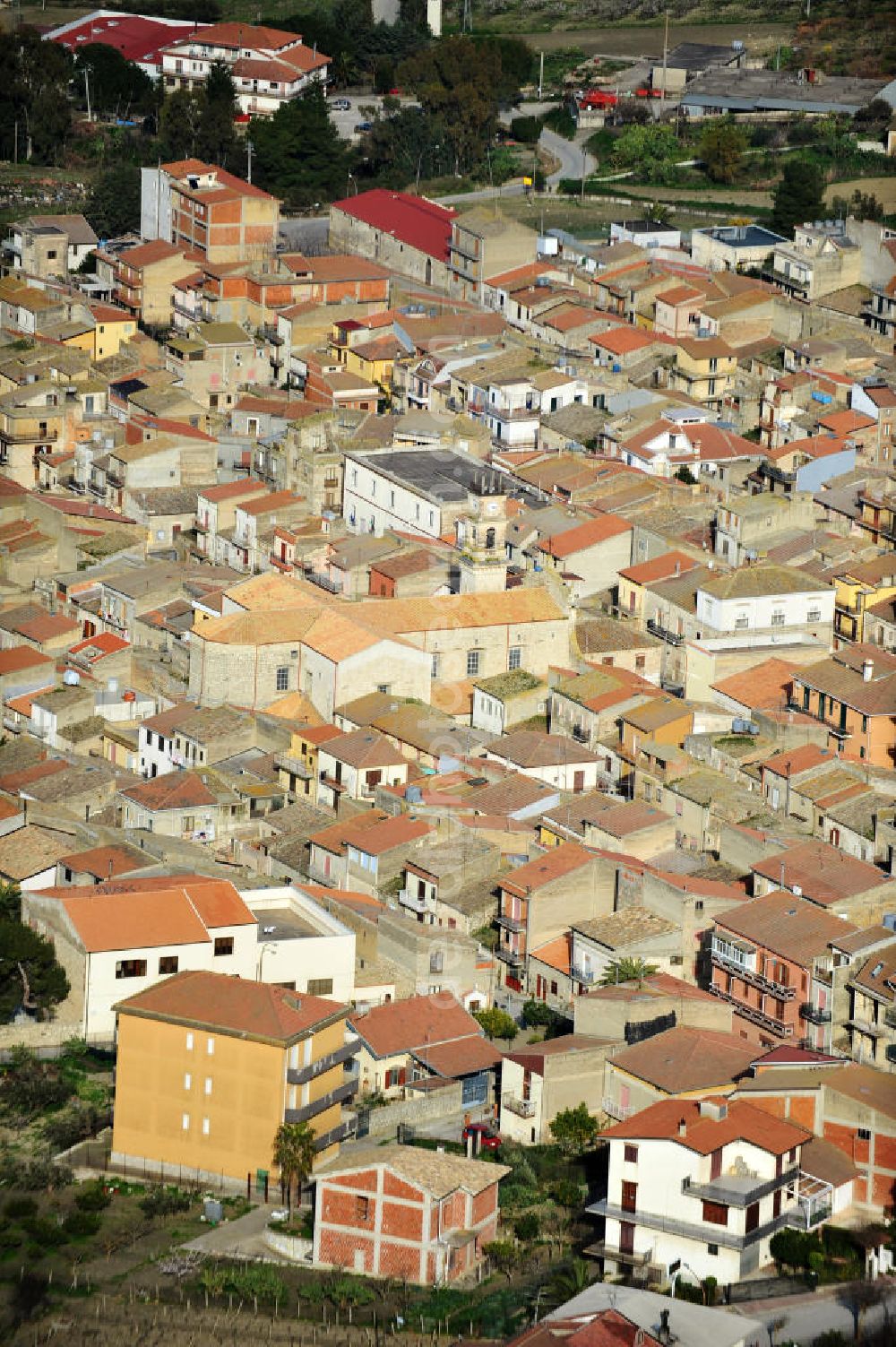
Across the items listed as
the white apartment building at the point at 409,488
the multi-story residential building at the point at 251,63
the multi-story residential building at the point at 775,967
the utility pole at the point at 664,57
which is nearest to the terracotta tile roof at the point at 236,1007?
the multi-story residential building at the point at 775,967

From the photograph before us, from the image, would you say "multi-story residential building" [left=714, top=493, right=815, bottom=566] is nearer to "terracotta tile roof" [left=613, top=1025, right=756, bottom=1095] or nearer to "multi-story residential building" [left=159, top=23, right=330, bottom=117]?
"terracotta tile roof" [left=613, top=1025, right=756, bottom=1095]

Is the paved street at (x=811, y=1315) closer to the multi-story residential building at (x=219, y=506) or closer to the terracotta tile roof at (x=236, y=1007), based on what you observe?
the terracotta tile roof at (x=236, y=1007)

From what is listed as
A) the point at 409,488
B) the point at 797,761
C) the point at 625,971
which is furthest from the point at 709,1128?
the point at 409,488

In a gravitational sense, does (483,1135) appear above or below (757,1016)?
below

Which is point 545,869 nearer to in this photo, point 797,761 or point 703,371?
point 797,761

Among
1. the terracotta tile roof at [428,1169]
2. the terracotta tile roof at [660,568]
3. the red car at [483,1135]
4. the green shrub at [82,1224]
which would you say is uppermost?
the terracotta tile roof at [660,568]

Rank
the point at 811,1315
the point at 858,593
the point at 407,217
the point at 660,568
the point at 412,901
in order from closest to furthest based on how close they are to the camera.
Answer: the point at 811,1315 < the point at 412,901 < the point at 858,593 < the point at 660,568 < the point at 407,217

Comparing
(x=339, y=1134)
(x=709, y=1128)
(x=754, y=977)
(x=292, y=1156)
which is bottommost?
(x=339, y=1134)

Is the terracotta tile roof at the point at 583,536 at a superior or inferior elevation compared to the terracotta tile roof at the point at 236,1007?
superior
